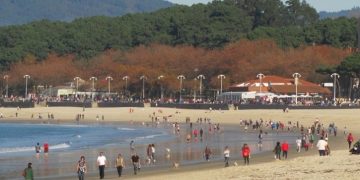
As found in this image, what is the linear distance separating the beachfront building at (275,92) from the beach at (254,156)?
30.7 ft

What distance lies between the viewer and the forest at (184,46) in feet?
353

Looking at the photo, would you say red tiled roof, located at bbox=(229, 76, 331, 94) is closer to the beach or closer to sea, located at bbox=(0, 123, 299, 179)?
the beach

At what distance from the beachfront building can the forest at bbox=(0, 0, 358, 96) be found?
8.45 ft

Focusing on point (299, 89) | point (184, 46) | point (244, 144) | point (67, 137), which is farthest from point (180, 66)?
point (244, 144)

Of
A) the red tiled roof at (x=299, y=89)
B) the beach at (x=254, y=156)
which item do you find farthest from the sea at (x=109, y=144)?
the red tiled roof at (x=299, y=89)

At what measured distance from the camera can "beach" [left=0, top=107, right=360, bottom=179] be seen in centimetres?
2455

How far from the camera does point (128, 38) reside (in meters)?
141

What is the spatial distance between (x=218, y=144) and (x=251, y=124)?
19.9 meters

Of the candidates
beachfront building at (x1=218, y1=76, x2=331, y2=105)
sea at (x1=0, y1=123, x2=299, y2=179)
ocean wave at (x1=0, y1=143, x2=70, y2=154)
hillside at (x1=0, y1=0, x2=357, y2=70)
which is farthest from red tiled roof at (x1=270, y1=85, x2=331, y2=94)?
ocean wave at (x1=0, y1=143, x2=70, y2=154)

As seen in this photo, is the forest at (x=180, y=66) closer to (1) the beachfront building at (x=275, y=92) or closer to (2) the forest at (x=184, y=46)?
(2) the forest at (x=184, y=46)

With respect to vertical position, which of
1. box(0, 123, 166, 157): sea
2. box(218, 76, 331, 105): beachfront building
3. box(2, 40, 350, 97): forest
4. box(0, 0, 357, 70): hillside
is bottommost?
box(0, 123, 166, 157): sea

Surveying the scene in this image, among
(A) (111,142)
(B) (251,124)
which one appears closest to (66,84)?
(B) (251,124)

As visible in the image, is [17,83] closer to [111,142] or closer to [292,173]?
[111,142]

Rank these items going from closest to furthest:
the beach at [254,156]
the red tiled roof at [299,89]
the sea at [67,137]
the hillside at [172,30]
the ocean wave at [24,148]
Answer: the beach at [254,156]
the ocean wave at [24,148]
the sea at [67,137]
the red tiled roof at [299,89]
the hillside at [172,30]
